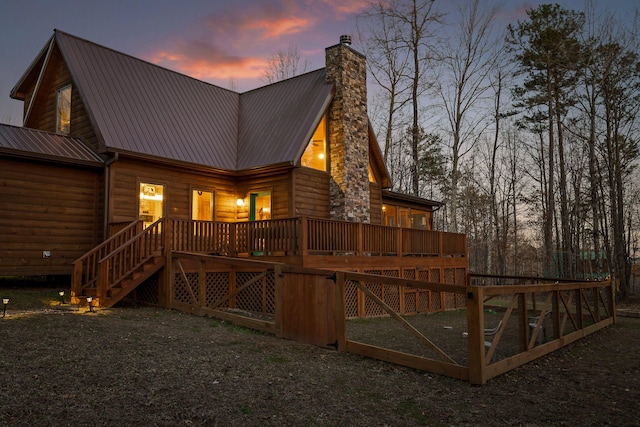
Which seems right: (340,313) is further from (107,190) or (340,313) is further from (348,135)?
(348,135)

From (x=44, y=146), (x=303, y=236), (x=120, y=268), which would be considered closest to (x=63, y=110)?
(x=44, y=146)

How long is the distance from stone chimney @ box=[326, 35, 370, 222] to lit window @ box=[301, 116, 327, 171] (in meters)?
0.26

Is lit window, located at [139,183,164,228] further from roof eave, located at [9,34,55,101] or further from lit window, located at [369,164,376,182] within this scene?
lit window, located at [369,164,376,182]

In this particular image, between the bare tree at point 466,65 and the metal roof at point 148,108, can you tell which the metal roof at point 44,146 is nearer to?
the metal roof at point 148,108

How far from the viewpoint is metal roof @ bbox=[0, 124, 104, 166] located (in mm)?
12406

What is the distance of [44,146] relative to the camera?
13188mm

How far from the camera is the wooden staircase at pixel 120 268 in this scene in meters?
10.2

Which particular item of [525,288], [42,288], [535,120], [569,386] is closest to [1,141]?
[42,288]

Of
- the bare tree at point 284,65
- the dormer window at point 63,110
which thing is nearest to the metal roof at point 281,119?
the dormer window at point 63,110

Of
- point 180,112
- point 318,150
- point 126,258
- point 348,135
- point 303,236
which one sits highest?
point 180,112

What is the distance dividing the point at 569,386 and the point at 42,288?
13457 mm

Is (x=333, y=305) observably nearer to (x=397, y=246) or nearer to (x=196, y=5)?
(x=397, y=246)

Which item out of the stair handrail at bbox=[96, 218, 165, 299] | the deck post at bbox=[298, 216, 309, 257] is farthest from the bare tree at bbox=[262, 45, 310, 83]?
the stair handrail at bbox=[96, 218, 165, 299]

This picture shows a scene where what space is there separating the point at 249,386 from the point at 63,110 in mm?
14602
